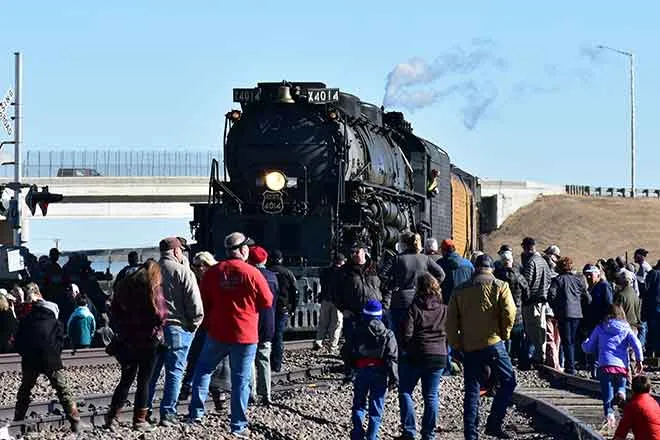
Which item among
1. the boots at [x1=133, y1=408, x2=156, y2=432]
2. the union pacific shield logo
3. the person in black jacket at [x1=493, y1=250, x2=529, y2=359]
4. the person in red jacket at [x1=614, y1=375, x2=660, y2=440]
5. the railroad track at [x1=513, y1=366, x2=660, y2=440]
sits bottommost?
the railroad track at [x1=513, y1=366, x2=660, y2=440]

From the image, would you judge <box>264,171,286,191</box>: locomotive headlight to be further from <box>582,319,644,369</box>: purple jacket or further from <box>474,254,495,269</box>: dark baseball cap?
<box>474,254,495,269</box>: dark baseball cap

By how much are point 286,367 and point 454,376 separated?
7.80 feet

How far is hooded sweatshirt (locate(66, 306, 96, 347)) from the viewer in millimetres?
25422

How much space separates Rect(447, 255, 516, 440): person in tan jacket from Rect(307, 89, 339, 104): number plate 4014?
10593mm

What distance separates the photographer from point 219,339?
1451cm

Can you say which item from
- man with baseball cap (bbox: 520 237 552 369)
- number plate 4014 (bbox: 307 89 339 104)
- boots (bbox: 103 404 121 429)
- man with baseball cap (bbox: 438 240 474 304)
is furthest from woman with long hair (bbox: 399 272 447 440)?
number plate 4014 (bbox: 307 89 339 104)

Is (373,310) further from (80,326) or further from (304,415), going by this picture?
(80,326)

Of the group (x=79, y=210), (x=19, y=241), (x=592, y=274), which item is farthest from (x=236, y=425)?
(x=79, y=210)

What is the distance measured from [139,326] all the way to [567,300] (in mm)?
8813

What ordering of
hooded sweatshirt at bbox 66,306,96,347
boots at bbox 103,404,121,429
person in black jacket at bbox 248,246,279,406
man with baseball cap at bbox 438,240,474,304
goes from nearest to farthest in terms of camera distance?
boots at bbox 103,404,121,429 → person in black jacket at bbox 248,246,279,406 → man with baseball cap at bbox 438,240,474,304 → hooded sweatshirt at bbox 66,306,96,347

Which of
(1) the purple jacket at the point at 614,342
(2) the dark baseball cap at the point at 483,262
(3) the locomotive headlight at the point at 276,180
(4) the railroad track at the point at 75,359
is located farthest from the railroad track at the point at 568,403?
(3) the locomotive headlight at the point at 276,180

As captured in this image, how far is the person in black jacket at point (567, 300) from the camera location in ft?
70.3

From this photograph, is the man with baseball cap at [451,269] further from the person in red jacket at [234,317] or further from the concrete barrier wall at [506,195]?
the concrete barrier wall at [506,195]

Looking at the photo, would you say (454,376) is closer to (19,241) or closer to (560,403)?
(560,403)
